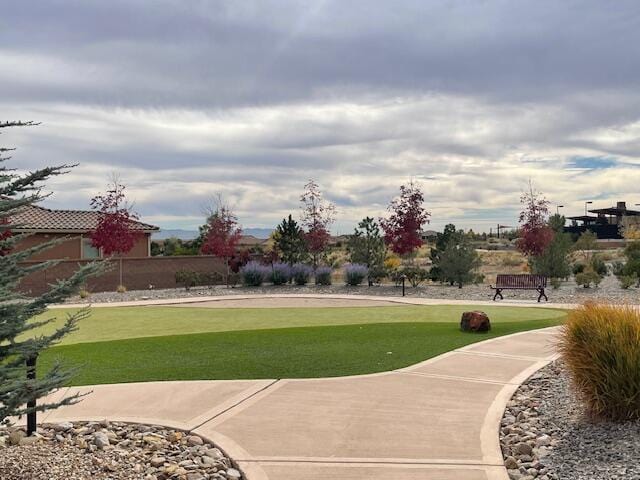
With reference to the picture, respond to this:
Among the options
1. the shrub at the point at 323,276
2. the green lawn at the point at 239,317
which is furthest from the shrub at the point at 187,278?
the green lawn at the point at 239,317

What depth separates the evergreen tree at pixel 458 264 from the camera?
2848 cm

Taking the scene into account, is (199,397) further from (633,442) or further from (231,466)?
(633,442)

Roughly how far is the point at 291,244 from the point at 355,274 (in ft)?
18.0

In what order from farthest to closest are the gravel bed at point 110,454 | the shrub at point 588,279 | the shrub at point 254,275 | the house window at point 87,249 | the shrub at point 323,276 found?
the house window at point 87,249 → the shrub at point 254,275 → the shrub at point 323,276 → the shrub at point 588,279 → the gravel bed at point 110,454

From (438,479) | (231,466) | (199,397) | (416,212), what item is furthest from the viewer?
(416,212)

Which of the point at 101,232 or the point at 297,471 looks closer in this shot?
the point at 297,471

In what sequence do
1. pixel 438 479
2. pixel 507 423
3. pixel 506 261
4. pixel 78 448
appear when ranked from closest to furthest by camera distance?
pixel 438 479, pixel 78 448, pixel 507 423, pixel 506 261

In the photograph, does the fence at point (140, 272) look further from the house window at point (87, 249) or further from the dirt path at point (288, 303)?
the dirt path at point (288, 303)

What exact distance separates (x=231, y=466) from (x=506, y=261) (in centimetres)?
5108

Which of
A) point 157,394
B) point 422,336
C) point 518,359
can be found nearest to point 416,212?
point 422,336

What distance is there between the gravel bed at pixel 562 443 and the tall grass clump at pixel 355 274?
2120 cm

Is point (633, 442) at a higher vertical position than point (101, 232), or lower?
lower

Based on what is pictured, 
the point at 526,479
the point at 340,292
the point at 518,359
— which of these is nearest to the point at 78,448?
the point at 526,479

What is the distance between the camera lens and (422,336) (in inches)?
484
